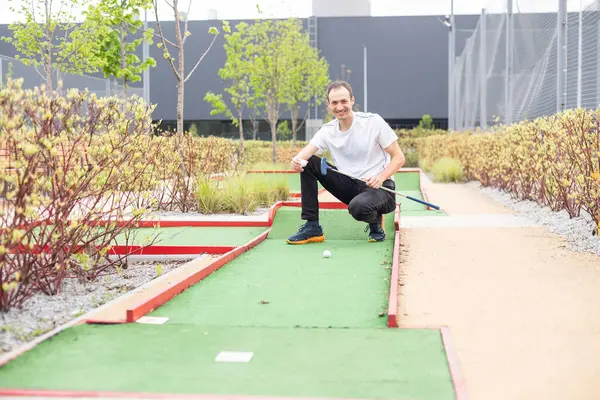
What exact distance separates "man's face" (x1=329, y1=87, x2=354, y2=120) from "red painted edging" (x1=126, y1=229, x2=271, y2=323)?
4.38 feet

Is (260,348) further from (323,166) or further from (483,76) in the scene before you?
(483,76)

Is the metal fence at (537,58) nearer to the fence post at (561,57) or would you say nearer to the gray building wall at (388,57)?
the fence post at (561,57)

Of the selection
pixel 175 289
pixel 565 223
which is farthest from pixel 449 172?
pixel 175 289

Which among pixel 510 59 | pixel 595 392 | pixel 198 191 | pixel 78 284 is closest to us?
pixel 595 392

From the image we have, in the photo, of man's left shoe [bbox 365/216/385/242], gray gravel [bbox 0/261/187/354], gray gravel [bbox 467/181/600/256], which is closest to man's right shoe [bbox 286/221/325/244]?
man's left shoe [bbox 365/216/385/242]

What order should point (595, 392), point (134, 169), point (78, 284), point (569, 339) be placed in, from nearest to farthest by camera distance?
point (595, 392) → point (569, 339) → point (78, 284) → point (134, 169)

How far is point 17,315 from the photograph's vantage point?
3.88m

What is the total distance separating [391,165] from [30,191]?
3.22m

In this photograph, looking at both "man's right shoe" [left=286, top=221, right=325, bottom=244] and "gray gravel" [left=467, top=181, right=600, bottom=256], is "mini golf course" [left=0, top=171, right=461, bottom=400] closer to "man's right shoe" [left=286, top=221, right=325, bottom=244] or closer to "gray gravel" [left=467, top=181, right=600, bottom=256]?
"man's right shoe" [left=286, top=221, right=325, bottom=244]

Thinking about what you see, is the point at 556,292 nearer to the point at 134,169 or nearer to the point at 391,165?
the point at 391,165

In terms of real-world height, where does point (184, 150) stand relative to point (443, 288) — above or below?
above

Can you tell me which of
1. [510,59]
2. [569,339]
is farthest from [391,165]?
[510,59]

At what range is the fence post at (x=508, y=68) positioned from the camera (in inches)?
503

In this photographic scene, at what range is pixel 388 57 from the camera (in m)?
36.3
